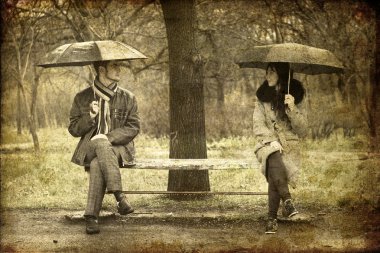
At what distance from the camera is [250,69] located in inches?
320

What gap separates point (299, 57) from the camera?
7.12 meters

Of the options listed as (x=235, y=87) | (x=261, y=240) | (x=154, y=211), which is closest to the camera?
(x=261, y=240)

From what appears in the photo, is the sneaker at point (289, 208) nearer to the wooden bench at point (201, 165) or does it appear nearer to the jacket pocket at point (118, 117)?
the wooden bench at point (201, 165)

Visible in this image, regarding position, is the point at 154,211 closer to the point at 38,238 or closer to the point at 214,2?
the point at 38,238

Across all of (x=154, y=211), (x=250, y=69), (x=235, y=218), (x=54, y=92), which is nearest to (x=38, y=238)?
(x=154, y=211)

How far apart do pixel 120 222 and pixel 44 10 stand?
3007 mm

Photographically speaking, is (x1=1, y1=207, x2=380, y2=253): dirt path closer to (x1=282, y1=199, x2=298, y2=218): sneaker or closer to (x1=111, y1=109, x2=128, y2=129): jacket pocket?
(x1=282, y1=199, x2=298, y2=218): sneaker

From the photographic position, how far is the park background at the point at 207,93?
7.87 metres

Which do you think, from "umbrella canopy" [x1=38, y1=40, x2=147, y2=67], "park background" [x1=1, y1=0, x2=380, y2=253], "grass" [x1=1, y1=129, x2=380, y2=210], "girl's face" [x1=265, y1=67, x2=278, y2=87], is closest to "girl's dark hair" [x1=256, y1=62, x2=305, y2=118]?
"girl's face" [x1=265, y1=67, x2=278, y2=87]

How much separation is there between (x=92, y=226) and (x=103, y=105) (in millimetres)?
1527

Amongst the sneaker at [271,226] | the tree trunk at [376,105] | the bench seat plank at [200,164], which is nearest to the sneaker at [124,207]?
the bench seat plank at [200,164]

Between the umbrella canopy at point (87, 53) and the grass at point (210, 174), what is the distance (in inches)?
44.6

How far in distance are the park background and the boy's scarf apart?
0.36m

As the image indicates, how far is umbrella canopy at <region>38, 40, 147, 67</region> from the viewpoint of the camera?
23.8 feet
